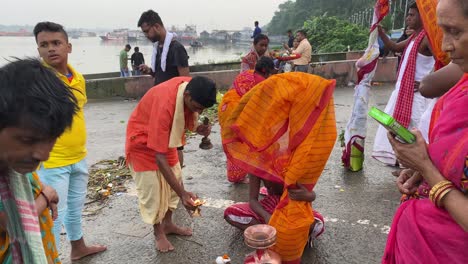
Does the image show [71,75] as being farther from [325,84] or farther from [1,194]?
[325,84]

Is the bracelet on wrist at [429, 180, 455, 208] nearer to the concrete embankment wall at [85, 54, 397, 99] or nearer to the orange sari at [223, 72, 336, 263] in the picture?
the orange sari at [223, 72, 336, 263]

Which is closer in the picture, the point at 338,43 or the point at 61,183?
the point at 61,183

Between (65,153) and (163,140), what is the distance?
72 centimetres

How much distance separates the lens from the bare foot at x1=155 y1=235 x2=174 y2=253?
10.6ft

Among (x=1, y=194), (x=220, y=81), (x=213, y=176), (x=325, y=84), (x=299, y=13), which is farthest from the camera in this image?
(x=299, y=13)

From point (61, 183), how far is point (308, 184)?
1813 millimetres

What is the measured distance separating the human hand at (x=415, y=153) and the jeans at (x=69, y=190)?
7.62ft

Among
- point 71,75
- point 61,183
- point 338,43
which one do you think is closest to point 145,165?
point 61,183

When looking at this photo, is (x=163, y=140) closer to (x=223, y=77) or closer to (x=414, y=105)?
(x=414, y=105)

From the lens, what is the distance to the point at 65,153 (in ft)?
9.11

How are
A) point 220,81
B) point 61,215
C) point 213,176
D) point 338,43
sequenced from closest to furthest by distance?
point 61,215 → point 213,176 → point 220,81 → point 338,43

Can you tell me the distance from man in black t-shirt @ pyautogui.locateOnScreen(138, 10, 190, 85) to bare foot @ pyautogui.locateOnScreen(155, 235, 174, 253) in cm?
236

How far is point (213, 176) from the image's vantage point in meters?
4.88

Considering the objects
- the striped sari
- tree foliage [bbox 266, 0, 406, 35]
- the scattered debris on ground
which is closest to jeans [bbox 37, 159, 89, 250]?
the striped sari
